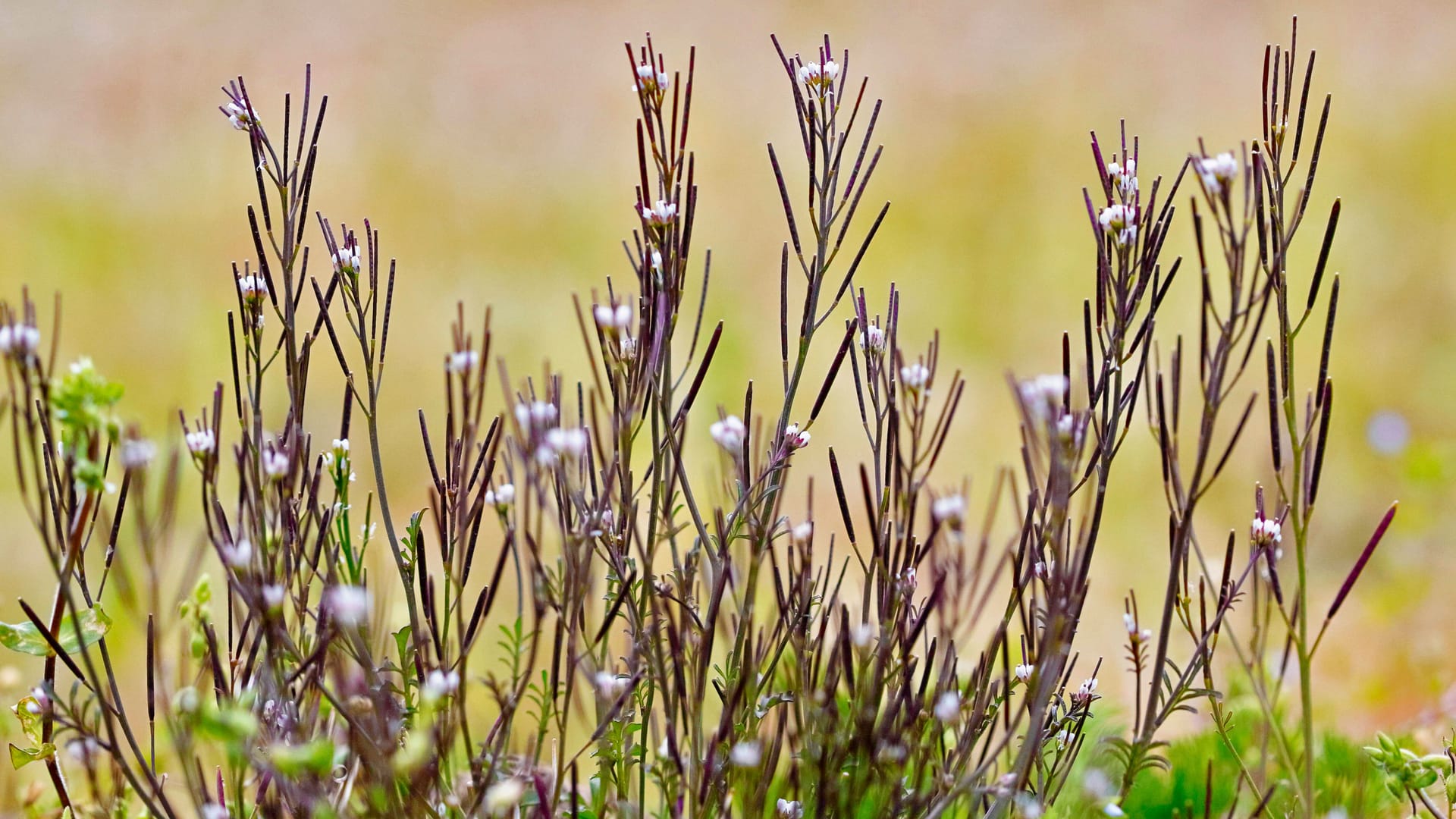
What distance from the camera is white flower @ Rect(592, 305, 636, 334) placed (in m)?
0.79

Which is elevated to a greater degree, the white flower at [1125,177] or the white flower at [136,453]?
the white flower at [1125,177]

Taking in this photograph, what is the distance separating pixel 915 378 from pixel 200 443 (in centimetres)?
53

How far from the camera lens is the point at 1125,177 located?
910mm

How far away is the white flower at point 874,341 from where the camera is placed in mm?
959

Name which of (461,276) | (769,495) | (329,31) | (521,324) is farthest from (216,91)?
(769,495)

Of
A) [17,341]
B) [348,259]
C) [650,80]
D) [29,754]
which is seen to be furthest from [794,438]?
[29,754]

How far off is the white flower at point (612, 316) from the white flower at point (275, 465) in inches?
9.6

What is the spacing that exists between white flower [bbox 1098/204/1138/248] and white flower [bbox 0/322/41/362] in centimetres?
78

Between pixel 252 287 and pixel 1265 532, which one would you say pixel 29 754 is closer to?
pixel 252 287

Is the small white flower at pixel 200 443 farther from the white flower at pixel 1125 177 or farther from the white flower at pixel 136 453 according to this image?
the white flower at pixel 1125 177

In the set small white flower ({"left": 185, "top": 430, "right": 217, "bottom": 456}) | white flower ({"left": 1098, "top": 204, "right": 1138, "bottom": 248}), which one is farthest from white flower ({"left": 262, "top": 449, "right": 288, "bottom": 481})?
white flower ({"left": 1098, "top": 204, "right": 1138, "bottom": 248})

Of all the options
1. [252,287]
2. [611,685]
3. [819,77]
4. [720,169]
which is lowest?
[611,685]

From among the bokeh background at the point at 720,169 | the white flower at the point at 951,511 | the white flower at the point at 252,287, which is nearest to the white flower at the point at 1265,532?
the white flower at the point at 951,511

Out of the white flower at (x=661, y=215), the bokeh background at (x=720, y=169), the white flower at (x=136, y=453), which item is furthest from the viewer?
the bokeh background at (x=720, y=169)
